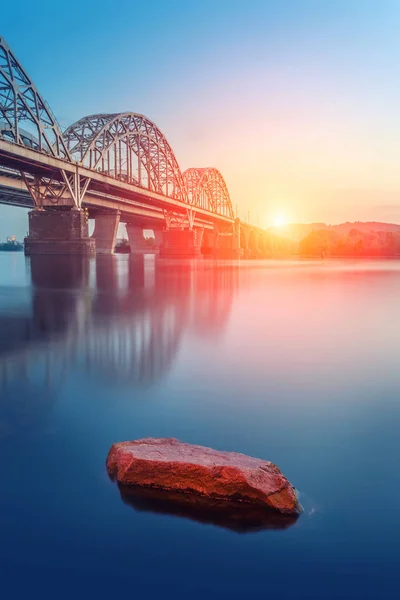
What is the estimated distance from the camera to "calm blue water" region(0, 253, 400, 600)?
10.0 feet

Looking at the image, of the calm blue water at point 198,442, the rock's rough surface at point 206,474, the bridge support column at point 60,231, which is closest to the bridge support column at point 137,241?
the bridge support column at point 60,231

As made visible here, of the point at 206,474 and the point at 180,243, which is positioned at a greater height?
the point at 180,243

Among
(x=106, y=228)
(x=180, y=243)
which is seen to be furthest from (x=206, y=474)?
(x=180, y=243)

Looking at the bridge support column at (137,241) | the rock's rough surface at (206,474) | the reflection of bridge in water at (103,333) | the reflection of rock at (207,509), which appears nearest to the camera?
the reflection of rock at (207,509)

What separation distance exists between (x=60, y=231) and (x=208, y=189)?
8219cm

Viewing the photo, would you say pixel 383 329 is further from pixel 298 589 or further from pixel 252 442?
pixel 298 589

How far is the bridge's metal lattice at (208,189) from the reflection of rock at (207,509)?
109m

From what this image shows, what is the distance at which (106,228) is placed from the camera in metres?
73.6

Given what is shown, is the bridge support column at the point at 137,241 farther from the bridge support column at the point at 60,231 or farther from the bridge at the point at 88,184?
the bridge support column at the point at 60,231

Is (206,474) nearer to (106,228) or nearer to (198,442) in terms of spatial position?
(198,442)

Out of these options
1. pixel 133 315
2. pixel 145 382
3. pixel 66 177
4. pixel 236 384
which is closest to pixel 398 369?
pixel 236 384

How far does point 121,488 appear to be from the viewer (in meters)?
3.99

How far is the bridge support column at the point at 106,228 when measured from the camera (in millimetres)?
72875

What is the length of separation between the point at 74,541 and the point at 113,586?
50 centimetres
